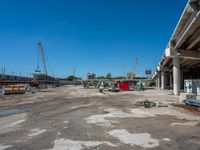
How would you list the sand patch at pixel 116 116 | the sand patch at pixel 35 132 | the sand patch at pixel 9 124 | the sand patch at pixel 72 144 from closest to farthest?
the sand patch at pixel 72 144 → the sand patch at pixel 35 132 → the sand patch at pixel 9 124 → the sand patch at pixel 116 116

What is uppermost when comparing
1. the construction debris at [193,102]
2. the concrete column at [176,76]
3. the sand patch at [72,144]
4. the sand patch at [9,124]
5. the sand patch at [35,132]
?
the concrete column at [176,76]

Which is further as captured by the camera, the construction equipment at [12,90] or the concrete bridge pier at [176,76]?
the construction equipment at [12,90]

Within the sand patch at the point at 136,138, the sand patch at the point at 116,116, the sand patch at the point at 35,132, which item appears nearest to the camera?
the sand patch at the point at 136,138

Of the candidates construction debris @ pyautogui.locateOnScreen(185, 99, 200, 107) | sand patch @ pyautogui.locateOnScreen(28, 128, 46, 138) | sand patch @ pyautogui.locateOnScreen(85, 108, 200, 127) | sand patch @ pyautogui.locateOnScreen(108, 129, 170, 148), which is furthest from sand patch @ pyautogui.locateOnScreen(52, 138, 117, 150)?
construction debris @ pyautogui.locateOnScreen(185, 99, 200, 107)

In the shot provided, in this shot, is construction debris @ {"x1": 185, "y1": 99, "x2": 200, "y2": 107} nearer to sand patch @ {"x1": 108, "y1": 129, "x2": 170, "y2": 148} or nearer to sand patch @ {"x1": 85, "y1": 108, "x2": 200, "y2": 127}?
sand patch @ {"x1": 85, "y1": 108, "x2": 200, "y2": 127}

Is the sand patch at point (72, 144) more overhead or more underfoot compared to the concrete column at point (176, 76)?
more underfoot

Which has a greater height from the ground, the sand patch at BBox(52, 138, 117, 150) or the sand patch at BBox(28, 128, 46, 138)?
the sand patch at BBox(52, 138, 117, 150)

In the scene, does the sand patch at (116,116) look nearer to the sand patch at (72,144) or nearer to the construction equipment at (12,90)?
the sand patch at (72,144)

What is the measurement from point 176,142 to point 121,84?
51007 millimetres

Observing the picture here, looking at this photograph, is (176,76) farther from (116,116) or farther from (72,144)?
(72,144)

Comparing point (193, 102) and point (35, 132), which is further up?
point (193, 102)

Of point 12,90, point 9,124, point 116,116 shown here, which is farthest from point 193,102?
point 12,90

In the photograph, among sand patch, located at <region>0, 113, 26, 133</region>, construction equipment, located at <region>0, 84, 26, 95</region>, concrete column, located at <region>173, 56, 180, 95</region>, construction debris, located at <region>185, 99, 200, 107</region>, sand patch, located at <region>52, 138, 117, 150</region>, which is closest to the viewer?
sand patch, located at <region>52, 138, 117, 150</region>

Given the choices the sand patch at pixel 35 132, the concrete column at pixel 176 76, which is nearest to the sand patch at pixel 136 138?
the sand patch at pixel 35 132
